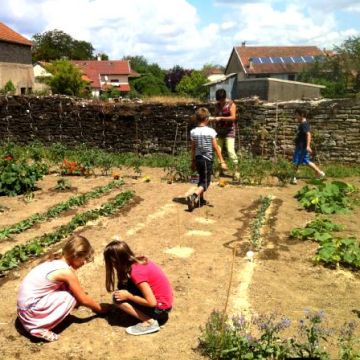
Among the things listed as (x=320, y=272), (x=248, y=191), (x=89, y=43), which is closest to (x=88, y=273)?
(x=320, y=272)

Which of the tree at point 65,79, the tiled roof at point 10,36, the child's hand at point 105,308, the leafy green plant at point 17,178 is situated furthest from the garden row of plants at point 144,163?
the tree at point 65,79

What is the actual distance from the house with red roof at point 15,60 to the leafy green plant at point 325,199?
32.0 m

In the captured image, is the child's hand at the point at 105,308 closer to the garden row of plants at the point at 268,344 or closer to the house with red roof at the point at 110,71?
the garden row of plants at the point at 268,344

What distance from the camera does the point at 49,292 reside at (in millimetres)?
3844

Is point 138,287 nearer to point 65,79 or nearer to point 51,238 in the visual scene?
point 51,238

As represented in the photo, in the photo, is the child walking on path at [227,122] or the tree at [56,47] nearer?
the child walking on path at [227,122]

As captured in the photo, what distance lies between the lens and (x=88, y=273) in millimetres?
5094

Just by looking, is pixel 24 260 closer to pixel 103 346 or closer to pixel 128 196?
pixel 103 346

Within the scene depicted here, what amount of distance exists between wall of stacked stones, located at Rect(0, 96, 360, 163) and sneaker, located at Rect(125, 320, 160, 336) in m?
8.51

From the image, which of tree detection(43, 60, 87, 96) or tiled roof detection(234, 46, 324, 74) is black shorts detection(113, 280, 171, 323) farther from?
tiled roof detection(234, 46, 324, 74)

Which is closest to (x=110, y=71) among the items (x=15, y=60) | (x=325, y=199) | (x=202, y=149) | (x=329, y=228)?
(x=15, y=60)

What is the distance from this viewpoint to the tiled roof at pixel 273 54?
50500 mm

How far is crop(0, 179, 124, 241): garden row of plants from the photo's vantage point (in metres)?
6.55

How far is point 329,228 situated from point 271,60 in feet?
165
